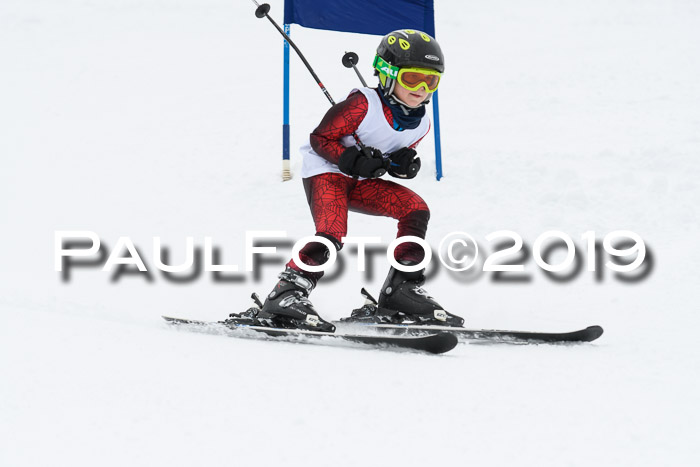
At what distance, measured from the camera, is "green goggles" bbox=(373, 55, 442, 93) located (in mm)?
4172

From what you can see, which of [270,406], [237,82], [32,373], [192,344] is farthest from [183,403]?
[237,82]

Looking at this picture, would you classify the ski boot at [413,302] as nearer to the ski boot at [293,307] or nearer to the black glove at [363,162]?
the ski boot at [293,307]

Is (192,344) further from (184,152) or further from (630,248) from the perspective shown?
(184,152)

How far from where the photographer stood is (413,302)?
14.4ft

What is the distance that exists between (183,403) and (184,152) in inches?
285

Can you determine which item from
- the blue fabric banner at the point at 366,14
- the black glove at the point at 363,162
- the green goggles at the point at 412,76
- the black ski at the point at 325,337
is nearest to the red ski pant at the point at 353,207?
the black glove at the point at 363,162

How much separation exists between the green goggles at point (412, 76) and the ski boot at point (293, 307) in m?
1.18

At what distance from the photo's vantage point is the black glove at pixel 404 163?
4270 mm

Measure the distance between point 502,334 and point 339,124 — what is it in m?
1.43

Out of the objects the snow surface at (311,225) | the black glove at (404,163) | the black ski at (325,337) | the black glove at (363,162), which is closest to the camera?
the snow surface at (311,225)

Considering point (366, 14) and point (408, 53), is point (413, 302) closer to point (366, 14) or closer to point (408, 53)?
point (408, 53)

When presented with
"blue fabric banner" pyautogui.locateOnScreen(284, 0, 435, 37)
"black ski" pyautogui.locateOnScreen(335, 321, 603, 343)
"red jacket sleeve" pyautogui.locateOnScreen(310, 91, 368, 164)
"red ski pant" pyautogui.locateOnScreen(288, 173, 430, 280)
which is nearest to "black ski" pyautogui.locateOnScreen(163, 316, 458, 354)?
"black ski" pyautogui.locateOnScreen(335, 321, 603, 343)

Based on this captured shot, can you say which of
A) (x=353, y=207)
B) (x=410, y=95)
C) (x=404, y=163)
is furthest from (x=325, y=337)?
(x=410, y=95)

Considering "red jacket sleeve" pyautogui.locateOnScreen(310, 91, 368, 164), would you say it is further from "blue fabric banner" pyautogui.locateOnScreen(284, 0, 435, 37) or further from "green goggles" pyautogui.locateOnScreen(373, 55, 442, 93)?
Result: "blue fabric banner" pyautogui.locateOnScreen(284, 0, 435, 37)
